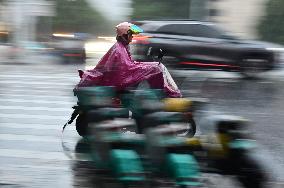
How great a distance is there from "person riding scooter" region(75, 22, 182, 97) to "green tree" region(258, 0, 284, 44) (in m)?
59.5

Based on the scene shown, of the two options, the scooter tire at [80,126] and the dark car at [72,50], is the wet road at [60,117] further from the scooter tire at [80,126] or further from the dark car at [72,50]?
the dark car at [72,50]

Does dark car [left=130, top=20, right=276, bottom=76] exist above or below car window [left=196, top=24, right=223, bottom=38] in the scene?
below

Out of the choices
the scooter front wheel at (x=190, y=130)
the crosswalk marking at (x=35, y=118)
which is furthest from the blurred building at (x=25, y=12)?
the scooter front wheel at (x=190, y=130)

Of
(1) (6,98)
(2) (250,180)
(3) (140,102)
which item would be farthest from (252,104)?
(2) (250,180)

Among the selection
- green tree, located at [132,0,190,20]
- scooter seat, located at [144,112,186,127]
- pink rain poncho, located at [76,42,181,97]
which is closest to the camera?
scooter seat, located at [144,112,186,127]

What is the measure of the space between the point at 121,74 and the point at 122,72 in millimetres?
34

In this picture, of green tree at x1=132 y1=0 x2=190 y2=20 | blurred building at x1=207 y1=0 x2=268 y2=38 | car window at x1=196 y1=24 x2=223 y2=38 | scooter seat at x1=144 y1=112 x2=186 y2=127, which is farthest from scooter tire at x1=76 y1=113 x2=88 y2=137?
blurred building at x1=207 y1=0 x2=268 y2=38

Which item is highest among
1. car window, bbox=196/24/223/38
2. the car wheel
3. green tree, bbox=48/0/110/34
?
car window, bbox=196/24/223/38

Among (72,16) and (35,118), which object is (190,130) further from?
(72,16)

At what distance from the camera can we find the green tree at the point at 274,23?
66.5m

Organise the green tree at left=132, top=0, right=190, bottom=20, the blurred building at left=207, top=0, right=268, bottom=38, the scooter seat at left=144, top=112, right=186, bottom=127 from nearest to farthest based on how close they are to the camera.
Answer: the scooter seat at left=144, top=112, right=186, bottom=127 → the green tree at left=132, top=0, right=190, bottom=20 → the blurred building at left=207, top=0, right=268, bottom=38

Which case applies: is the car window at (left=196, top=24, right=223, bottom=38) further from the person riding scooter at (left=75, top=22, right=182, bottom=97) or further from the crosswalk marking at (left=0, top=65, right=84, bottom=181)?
the person riding scooter at (left=75, top=22, right=182, bottom=97)

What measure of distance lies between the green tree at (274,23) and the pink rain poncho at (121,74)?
59.5m

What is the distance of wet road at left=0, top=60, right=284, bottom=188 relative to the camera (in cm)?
667
